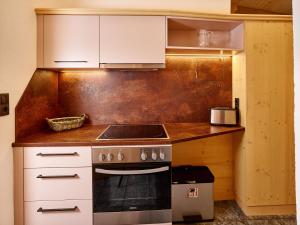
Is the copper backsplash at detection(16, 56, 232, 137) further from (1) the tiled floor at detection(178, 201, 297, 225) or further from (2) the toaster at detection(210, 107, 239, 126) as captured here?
(1) the tiled floor at detection(178, 201, 297, 225)

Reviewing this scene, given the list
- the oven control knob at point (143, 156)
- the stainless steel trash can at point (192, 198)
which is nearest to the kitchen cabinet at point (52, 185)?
the oven control knob at point (143, 156)

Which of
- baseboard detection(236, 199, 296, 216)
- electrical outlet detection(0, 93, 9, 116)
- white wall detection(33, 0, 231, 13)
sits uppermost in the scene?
white wall detection(33, 0, 231, 13)

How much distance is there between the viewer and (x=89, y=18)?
2006 mm

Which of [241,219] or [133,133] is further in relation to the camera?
[241,219]

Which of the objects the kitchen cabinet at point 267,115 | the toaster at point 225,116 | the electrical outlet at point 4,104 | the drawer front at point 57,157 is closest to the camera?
the electrical outlet at point 4,104

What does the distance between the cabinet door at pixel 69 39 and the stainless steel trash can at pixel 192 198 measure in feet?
4.48

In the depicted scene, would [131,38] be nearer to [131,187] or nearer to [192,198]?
[131,187]

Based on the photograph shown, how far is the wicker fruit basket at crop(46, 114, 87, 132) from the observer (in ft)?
6.75

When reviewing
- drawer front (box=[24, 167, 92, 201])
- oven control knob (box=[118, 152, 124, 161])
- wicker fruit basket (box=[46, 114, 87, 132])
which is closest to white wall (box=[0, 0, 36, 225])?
drawer front (box=[24, 167, 92, 201])

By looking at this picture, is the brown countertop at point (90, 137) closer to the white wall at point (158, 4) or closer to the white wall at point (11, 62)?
the white wall at point (11, 62)

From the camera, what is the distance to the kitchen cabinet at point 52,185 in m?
1.67

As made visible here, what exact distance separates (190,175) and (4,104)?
1607mm

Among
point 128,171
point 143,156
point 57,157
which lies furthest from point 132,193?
point 57,157

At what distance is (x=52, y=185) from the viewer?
1.69 m
